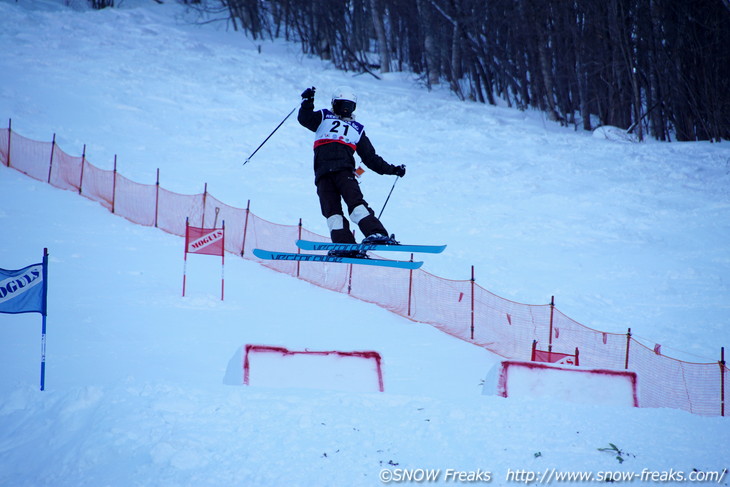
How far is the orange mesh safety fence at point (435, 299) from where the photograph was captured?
9.84 meters

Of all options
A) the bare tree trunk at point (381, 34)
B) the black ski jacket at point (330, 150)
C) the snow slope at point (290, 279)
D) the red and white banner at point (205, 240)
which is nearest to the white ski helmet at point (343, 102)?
the black ski jacket at point (330, 150)

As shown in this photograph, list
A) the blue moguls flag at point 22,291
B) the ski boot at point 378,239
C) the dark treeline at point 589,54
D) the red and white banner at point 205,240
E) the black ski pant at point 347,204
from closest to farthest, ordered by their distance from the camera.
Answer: the blue moguls flag at point 22,291 → the ski boot at point 378,239 → the black ski pant at point 347,204 → the red and white banner at point 205,240 → the dark treeline at point 589,54

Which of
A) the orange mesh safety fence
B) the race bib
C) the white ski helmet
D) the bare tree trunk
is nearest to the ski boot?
the race bib

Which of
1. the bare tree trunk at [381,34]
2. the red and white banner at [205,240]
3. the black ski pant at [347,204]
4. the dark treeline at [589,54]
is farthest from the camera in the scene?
the bare tree trunk at [381,34]

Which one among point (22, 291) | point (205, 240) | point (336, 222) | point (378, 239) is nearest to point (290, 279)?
point (205, 240)

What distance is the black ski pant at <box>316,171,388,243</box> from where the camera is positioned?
23.1ft

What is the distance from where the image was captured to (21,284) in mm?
6277

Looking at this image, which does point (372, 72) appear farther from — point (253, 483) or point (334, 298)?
point (253, 483)

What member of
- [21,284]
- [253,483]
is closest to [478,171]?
[21,284]

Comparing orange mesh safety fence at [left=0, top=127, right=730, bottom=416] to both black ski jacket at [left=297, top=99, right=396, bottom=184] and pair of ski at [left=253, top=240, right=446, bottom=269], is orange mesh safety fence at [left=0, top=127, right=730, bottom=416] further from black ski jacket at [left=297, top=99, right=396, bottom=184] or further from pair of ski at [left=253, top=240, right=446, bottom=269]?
black ski jacket at [left=297, top=99, right=396, bottom=184]

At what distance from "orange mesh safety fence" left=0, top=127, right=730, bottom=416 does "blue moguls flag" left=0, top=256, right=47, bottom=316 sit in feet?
23.3

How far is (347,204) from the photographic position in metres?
7.13

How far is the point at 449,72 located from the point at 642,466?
34.3 m

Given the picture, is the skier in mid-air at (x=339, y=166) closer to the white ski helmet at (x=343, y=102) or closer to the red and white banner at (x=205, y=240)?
the white ski helmet at (x=343, y=102)
